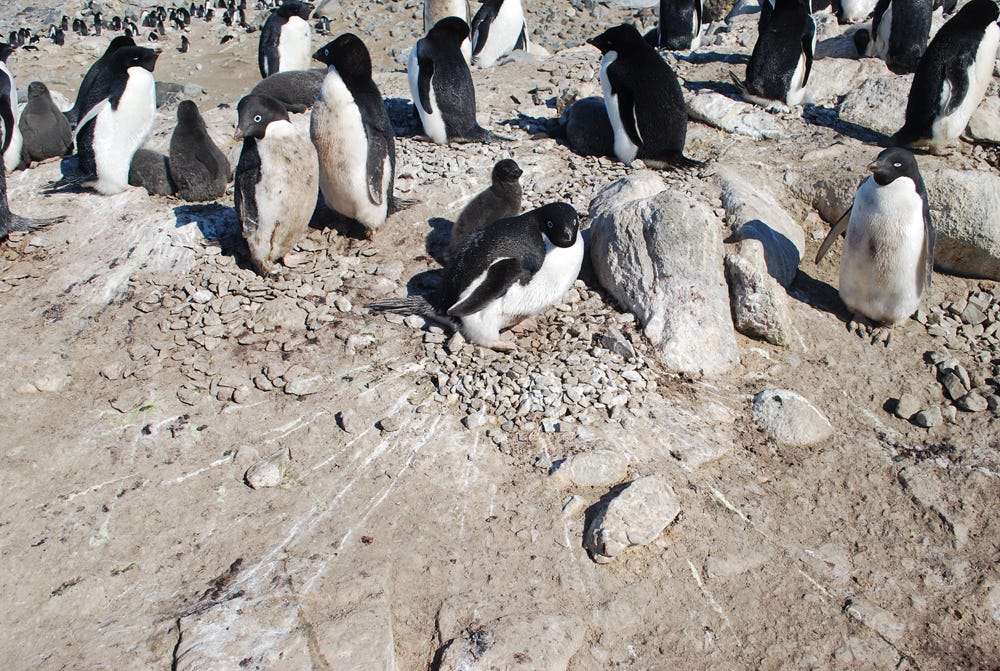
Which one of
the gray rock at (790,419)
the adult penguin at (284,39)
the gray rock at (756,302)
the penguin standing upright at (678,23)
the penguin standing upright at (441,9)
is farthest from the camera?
the penguin standing upright at (441,9)

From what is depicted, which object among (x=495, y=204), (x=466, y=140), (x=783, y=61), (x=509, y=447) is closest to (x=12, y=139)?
(x=466, y=140)

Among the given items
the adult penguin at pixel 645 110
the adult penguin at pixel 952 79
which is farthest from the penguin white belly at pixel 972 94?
the adult penguin at pixel 645 110

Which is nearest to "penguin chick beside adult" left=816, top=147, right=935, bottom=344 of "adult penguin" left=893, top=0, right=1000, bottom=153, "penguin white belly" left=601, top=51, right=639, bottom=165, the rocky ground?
the rocky ground

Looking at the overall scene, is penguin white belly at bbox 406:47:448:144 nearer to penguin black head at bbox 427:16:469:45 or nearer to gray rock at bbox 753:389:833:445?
penguin black head at bbox 427:16:469:45

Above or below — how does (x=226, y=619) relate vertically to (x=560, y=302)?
below

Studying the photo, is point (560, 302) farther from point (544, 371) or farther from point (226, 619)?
point (226, 619)

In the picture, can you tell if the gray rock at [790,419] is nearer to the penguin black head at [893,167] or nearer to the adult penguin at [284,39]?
the penguin black head at [893,167]

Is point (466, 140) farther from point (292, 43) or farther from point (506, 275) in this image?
point (292, 43)

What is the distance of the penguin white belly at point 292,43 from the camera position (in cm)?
874

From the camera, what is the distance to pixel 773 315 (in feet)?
15.3

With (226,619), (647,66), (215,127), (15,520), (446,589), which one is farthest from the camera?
(215,127)

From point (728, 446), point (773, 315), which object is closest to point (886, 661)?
point (728, 446)

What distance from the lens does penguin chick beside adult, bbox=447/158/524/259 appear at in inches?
195

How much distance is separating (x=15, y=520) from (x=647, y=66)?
510 cm
